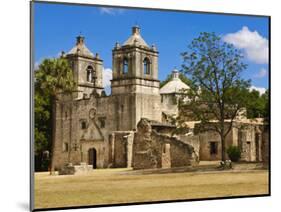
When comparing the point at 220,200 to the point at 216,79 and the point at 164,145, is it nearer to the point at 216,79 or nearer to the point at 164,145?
the point at 164,145

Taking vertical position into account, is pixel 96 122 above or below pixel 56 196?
above

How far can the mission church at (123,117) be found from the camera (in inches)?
529

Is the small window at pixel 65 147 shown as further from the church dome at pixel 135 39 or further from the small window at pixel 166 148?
the church dome at pixel 135 39

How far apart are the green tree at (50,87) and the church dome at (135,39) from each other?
125 centimetres

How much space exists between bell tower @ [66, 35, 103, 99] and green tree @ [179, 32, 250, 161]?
200 cm

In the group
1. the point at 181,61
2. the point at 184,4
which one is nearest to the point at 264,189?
the point at 181,61

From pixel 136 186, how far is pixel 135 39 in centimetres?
282

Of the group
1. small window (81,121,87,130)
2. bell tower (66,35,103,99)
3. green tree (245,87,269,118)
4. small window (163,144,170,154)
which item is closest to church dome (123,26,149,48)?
bell tower (66,35,103,99)

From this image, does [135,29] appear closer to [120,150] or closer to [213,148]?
[120,150]

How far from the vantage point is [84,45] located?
13.3 meters

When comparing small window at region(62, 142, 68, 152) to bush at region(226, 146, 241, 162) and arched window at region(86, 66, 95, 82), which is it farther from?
bush at region(226, 146, 241, 162)

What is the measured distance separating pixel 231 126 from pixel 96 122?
2962mm

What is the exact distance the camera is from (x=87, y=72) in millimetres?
13734

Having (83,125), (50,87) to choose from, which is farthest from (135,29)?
(83,125)
